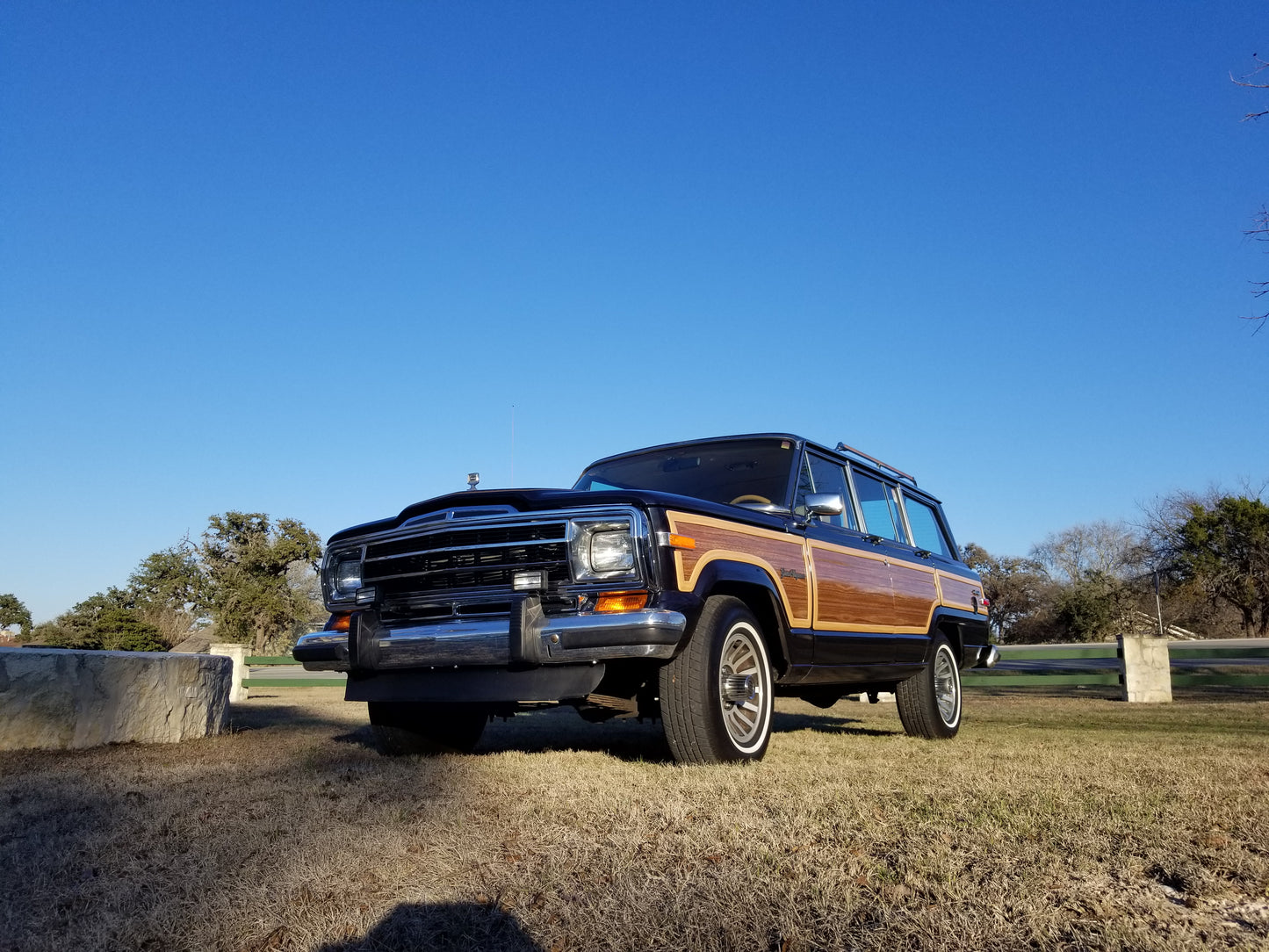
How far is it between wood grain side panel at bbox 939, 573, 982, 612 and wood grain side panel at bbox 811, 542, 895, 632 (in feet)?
4.26

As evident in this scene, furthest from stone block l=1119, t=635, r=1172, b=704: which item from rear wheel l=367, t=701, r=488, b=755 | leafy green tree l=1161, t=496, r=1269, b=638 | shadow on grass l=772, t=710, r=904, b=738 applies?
leafy green tree l=1161, t=496, r=1269, b=638

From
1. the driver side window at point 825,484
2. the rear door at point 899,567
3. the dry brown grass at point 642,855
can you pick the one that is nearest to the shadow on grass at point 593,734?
the dry brown grass at point 642,855

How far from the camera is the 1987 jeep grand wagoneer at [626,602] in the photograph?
4.58m

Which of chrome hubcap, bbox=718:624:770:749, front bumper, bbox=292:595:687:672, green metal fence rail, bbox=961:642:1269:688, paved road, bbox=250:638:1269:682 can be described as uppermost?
front bumper, bbox=292:595:687:672

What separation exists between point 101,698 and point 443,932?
17.0 ft

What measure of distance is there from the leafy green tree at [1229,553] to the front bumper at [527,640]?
47360 mm

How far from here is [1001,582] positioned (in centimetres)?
6084

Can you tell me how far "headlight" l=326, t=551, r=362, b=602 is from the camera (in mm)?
5672

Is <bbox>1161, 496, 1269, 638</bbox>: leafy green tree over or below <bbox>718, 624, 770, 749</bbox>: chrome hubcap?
over

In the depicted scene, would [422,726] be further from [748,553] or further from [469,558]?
[748,553]

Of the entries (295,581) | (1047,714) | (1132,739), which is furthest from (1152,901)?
(295,581)

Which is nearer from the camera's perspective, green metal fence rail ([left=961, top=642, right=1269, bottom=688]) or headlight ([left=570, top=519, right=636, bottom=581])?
headlight ([left=570, top=519, right=636, bottom=581])

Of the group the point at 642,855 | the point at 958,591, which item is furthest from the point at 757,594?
the point at 958,591

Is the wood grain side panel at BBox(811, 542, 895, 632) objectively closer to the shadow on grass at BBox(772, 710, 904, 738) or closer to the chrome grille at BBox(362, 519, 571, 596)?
the shadow on grass at BBox(772, 710, 904, 738)
